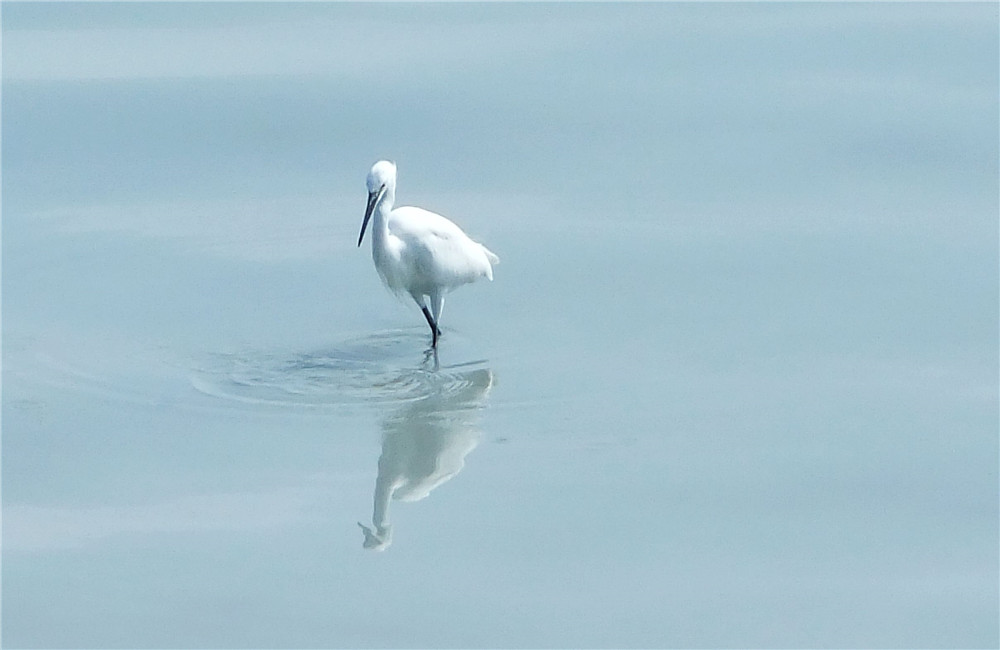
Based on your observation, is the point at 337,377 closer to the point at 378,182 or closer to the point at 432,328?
the point at 432,328

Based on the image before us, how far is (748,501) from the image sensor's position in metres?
4.54

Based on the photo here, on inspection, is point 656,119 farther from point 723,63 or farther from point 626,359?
point 626,359

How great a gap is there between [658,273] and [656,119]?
1.57 metres

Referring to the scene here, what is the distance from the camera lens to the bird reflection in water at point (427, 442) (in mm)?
4617

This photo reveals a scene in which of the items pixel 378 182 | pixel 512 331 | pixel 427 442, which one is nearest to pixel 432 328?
pixel 512 331

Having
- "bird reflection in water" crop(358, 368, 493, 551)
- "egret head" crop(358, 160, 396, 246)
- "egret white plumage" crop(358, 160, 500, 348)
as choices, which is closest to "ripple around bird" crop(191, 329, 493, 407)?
"bird reflection in water" crop(358, 368, 493, 551)

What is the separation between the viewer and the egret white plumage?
19.8ft

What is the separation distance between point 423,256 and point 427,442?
129 cm

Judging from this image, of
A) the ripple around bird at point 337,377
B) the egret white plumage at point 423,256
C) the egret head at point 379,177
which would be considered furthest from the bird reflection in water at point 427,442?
the egret head at point 379,177

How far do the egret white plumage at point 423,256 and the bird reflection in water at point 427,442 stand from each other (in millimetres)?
614

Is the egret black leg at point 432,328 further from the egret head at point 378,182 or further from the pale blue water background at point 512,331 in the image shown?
the egret head at point 378,182

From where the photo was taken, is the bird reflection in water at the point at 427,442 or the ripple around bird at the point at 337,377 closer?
the bird reflection in water at the point at 427,442

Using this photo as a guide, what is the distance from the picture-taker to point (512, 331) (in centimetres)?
592

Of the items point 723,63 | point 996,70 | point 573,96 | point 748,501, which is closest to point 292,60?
point 573,96
